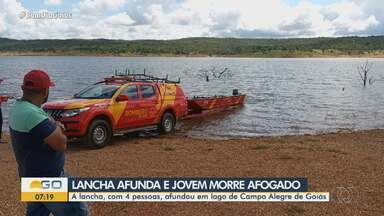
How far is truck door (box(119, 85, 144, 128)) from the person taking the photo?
12547mm

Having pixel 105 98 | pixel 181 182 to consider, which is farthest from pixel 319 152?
pixel 105 98

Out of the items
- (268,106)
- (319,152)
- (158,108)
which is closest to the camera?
(319,152)

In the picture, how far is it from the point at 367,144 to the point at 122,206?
27.0 ft

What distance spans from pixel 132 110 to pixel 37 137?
886cm

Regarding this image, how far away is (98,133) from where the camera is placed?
38.4ft

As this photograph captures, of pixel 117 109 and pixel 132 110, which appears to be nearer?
pixel 117 109

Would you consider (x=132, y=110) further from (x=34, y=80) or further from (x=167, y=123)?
(x=34, y=80)

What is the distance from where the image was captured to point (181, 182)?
7141mm

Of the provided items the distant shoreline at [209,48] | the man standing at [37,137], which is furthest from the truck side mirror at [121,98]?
the distant shoreline at [209,48]

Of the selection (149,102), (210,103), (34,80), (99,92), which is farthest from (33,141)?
(210,103)

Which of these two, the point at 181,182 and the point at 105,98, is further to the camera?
the point at 105,98

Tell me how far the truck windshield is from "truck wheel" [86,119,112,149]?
0.86m

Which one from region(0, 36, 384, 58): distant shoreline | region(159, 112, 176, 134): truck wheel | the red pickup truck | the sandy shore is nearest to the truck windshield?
the red pickup truck

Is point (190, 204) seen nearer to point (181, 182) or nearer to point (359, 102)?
point (181, 182)
